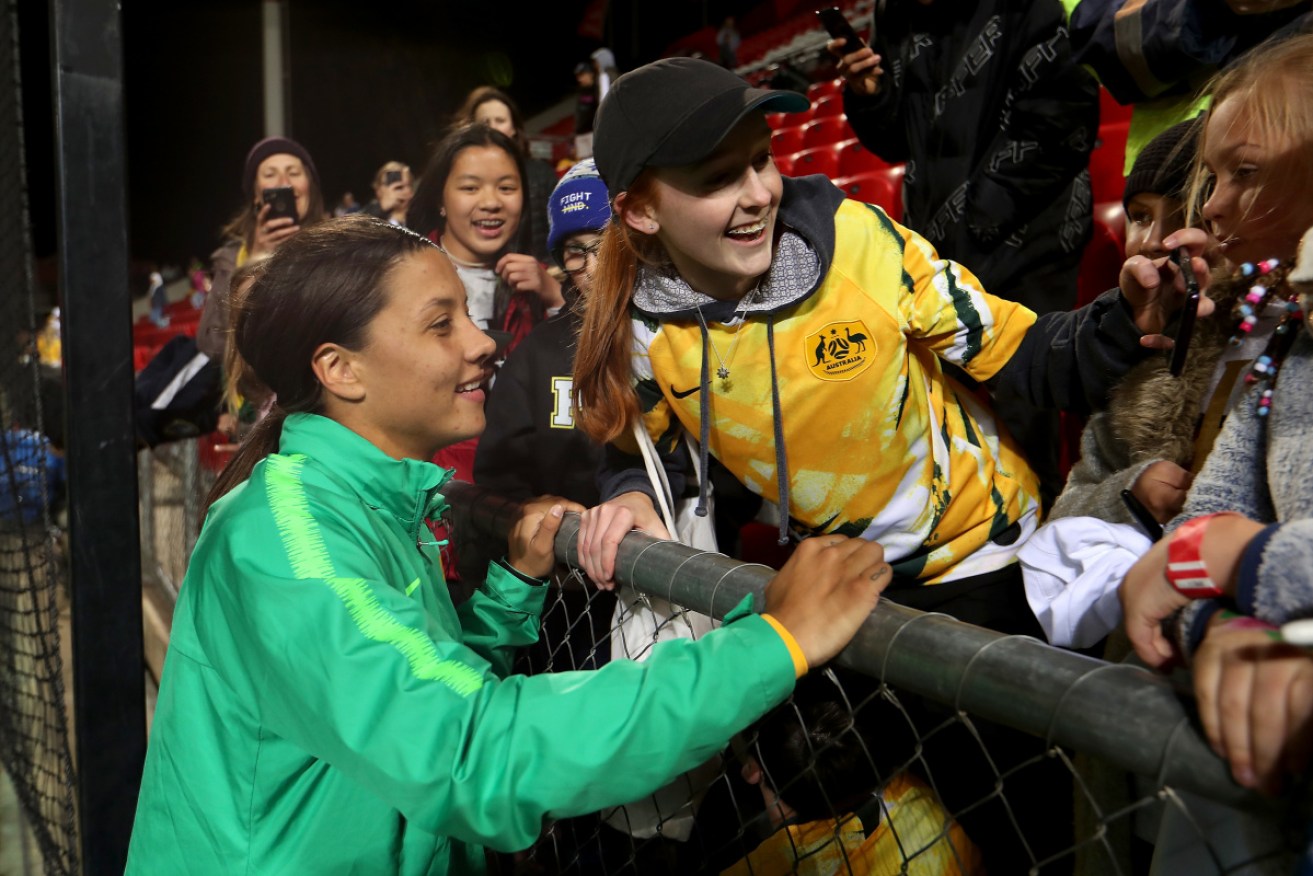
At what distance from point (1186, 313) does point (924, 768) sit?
704 mm

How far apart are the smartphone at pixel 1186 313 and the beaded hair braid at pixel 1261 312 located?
5 centimetres

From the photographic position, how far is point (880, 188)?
3.82 meters

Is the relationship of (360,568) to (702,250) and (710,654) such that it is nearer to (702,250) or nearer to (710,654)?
(710,654)

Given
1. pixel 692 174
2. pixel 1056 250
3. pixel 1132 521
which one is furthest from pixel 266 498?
pixel 1056 250

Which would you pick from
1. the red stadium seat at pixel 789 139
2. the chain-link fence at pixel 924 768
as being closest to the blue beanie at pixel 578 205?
the chain-link fence at pixel 924 768

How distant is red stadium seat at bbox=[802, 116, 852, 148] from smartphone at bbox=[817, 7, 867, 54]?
3275mm

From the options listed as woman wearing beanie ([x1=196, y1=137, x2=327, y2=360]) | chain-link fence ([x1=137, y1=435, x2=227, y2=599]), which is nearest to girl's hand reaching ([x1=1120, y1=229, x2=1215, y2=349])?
woman wearing beanie ([x1=196, y1=137, x2=327, y2=360])

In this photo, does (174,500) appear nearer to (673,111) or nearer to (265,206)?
(265,206)

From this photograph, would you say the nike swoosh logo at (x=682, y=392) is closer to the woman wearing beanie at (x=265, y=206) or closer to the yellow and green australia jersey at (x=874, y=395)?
the yellow and green australia jersey at (x=874, y=395)

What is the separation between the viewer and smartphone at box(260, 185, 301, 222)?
12.1 feet

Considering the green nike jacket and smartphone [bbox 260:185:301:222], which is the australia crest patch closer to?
the green nike jacket

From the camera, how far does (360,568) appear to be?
1200 mm

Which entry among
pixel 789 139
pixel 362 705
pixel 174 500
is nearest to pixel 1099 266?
pixel 362 705

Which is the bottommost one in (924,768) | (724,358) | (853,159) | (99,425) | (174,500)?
(174,500)
